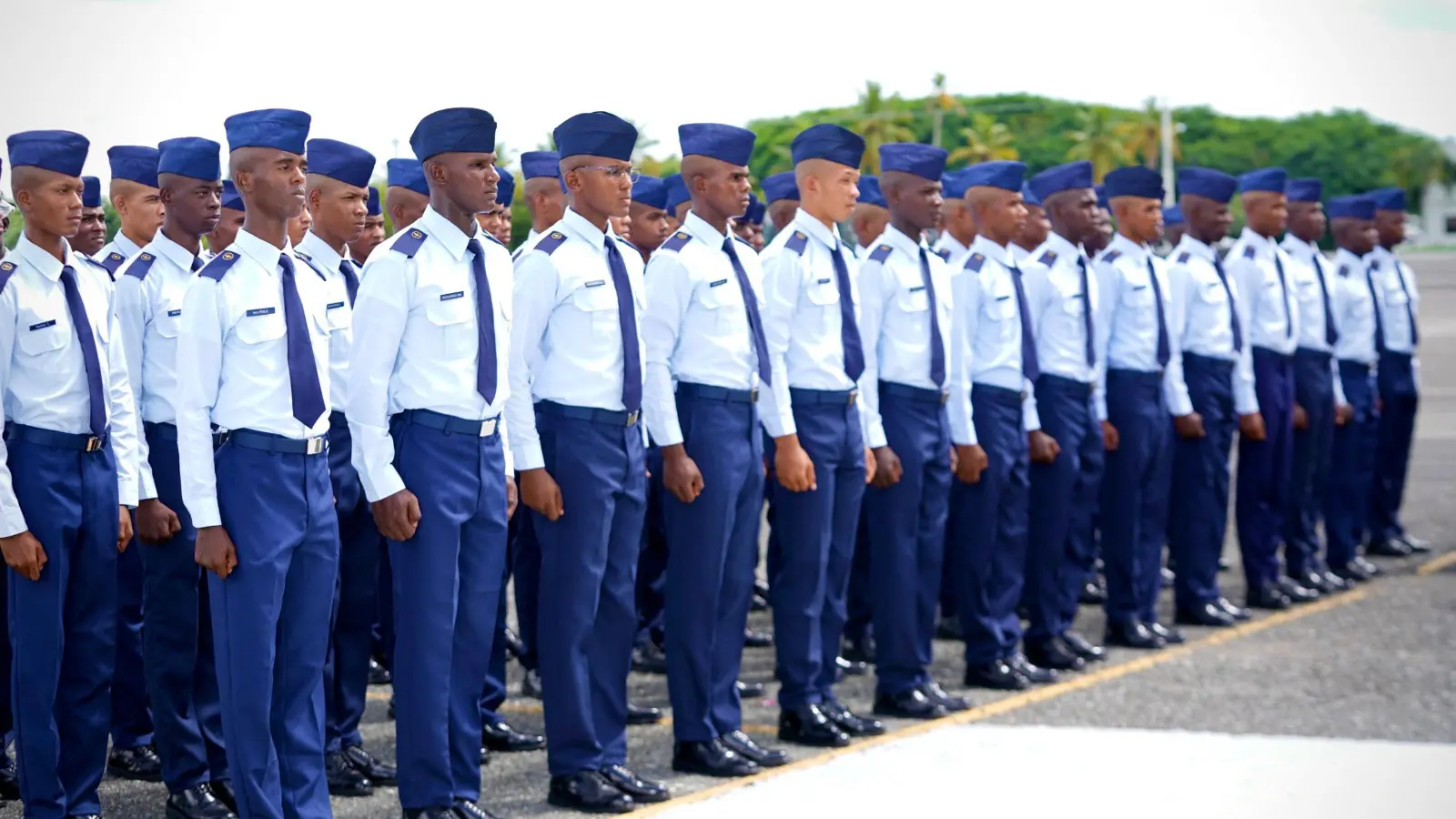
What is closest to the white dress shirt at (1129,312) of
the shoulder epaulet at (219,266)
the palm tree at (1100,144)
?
the shoulder epaulet at (219,266)

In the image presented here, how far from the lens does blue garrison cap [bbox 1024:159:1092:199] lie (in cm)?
989

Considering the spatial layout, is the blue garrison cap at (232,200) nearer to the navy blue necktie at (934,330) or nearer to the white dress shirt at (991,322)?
the navy blue necktie at (934,330)

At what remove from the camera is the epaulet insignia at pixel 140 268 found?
6855mm

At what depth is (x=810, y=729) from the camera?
7.64 metres

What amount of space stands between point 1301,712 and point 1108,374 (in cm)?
254

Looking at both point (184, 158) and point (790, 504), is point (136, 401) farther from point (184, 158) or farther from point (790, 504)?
point (790, 504)

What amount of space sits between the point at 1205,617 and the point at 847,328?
3888 millimetres

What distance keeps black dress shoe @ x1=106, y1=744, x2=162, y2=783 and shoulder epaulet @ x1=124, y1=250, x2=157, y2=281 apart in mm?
1764

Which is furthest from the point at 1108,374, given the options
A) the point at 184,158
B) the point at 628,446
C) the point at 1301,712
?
the point at 184,158

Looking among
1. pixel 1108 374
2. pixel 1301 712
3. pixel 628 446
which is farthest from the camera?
pixel 1108 374

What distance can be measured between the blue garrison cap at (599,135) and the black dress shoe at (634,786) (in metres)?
2.12

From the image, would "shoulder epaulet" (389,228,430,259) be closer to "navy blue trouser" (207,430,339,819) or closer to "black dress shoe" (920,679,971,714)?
"navy blue trouser" (207,430,339,819)

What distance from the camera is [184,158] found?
22.2 feet

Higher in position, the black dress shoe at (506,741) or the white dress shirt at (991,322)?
the white dress shirt at (991,322)
